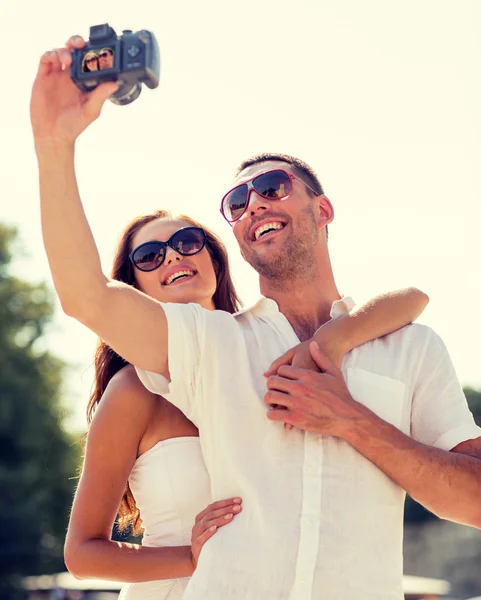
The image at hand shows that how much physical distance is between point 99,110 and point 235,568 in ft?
4.92

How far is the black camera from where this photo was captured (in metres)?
2.57

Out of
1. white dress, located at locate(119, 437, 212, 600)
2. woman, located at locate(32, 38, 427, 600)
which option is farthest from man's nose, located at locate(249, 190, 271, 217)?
white dress, located at locate(119, 437, 212, 600)

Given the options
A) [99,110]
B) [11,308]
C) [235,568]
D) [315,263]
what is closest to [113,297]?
[99,110]

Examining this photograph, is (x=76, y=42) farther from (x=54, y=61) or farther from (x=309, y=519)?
(x=309, y=519)

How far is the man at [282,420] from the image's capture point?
2752 mm

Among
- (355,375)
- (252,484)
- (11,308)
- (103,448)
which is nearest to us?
(252,484)

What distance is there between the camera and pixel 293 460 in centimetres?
295

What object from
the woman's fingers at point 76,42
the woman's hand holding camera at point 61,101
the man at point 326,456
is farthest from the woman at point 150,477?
the woman's fingers at point 76,42

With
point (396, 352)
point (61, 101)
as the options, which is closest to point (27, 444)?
point (396, 352)

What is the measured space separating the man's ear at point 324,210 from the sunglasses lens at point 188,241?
0.64 metres

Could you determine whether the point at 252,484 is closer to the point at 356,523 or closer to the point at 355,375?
the point at 356,523

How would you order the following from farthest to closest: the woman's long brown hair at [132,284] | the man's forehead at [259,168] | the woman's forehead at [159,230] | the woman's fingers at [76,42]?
the woman's forehead at [159,230], the woman's long brown hair at [132,284], the man's forehead at [259,168], the woman's fingers at [76,42]

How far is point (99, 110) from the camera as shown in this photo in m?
2.73

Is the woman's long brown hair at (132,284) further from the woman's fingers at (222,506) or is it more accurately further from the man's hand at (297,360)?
the man's hand at (297,360)
